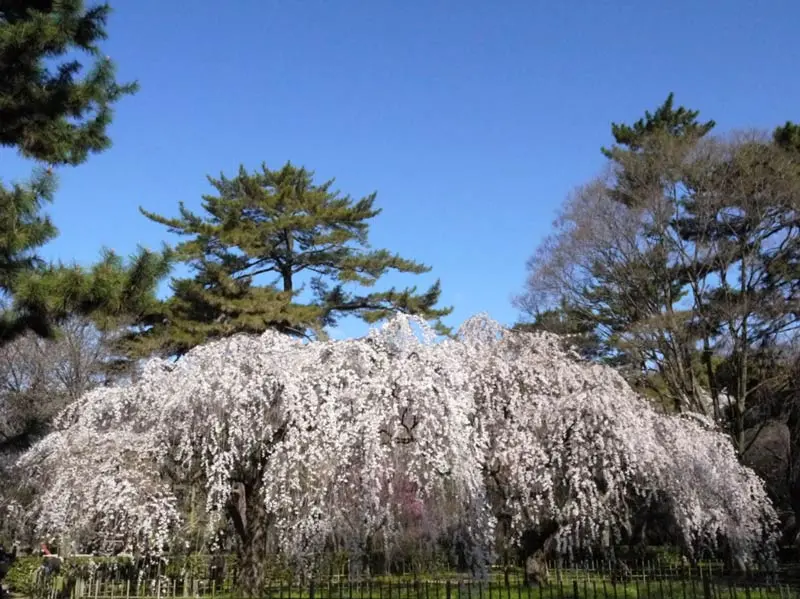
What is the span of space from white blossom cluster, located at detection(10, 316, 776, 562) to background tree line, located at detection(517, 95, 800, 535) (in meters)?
7.33

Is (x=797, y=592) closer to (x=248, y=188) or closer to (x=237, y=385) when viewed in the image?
(x=237, y=385)

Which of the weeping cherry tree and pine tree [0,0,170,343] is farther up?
pine tree [0,0,170,343]

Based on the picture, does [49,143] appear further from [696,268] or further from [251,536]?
[696,268]

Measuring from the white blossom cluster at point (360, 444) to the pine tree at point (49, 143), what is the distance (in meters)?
3.02

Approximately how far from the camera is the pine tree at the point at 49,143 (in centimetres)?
873

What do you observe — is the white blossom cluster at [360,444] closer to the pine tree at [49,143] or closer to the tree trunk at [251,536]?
the tree trunk at [251,536]

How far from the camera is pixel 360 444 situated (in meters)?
11.2

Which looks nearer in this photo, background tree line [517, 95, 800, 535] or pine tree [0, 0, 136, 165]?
pine tree [0, 0, 136, 165]

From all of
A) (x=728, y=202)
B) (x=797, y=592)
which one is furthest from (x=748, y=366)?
(x=797, y=592)

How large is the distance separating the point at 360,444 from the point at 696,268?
48.6 ft

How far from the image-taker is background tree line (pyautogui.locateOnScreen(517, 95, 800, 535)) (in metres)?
20.4

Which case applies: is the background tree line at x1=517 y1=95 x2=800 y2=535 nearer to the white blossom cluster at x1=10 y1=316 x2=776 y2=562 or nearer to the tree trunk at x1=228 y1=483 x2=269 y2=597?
the white blossom cluster at x1=10 y1=316 x2=776 y2=562

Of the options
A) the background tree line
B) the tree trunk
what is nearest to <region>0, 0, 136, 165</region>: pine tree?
the tree trunk

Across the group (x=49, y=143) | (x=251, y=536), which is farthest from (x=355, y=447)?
(x=49, y=143)
